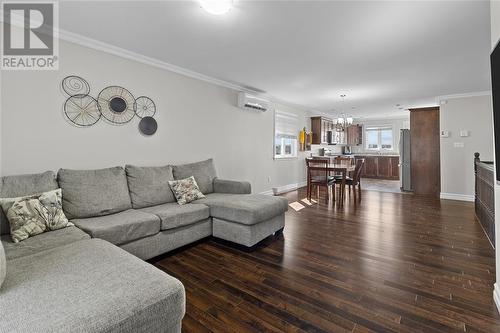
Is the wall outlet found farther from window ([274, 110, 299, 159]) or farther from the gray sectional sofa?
the gray sectional sofa

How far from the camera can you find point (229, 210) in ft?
9.23

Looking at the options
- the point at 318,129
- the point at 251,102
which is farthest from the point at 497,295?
the point at 318,129

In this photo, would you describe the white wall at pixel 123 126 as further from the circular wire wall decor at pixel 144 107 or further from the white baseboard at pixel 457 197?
the white baseboard at pixel 457 197

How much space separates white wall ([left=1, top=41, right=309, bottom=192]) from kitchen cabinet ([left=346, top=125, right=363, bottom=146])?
589 centimetres

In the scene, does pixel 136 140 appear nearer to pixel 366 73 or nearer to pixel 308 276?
pixel 308 276

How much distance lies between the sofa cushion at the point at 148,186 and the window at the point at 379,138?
9.06 meters

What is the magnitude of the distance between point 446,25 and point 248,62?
87.9 inches

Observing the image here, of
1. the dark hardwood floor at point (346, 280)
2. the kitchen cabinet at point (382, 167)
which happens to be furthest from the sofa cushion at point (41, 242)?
the kitchen cabinet at point (382, 167)

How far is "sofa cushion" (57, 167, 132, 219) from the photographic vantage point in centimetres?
237

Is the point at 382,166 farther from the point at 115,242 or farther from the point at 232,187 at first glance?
the point at 115,242

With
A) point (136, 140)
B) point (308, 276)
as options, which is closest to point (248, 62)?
point (136, 140)

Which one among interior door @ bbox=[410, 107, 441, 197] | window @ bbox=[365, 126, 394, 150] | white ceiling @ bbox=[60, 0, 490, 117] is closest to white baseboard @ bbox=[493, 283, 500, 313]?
white ceiling @ bbox=[60, 0, 490, 117]

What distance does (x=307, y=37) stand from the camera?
106 inches

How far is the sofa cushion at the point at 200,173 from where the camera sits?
3486 mm
